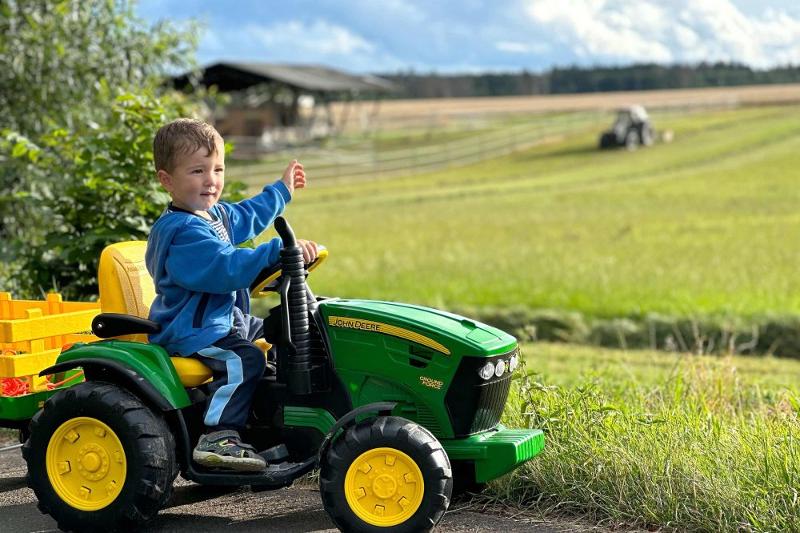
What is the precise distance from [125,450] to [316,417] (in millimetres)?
784

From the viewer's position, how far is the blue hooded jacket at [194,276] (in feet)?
15.1

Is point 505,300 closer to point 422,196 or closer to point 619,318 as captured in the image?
point 619,318

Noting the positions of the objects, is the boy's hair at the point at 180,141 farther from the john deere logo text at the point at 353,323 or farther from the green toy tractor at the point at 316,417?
the john deere logo text at the point at 353,323

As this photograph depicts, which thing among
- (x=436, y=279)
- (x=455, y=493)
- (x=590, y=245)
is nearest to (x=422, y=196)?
(x=590, y=245)

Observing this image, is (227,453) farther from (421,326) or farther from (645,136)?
(645,136)

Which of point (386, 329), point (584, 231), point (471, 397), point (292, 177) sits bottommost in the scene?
point (584, 231)

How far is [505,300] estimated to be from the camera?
1433 cm

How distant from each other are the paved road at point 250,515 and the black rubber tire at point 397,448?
37 cm

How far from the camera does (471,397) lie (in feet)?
14.9

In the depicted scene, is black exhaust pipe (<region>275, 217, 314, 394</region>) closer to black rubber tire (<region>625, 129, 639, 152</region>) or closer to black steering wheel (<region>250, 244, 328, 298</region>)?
black steering wheel (<region>250, 244, 328, 298</region>)

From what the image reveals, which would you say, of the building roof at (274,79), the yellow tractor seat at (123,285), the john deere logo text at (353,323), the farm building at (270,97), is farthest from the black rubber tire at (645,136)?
the john deere logo text at (353,323)

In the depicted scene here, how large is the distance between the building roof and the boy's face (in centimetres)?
4990

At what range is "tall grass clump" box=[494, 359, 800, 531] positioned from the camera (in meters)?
4.57

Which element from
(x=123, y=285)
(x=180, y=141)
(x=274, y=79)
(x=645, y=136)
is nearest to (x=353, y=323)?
(x=180, y=141)
